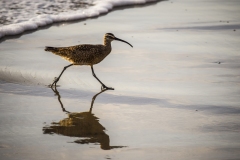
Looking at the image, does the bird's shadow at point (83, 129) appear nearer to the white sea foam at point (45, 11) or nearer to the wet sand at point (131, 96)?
the wet sand at point (131, 96)

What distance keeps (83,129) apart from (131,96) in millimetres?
1672

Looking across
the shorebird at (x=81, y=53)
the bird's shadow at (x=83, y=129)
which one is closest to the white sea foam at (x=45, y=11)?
the shorebird at (x=81, y=53)

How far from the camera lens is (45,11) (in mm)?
17031

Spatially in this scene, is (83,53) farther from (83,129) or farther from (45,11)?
(45,11)

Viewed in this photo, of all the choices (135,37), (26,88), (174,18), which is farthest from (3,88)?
(174,18)

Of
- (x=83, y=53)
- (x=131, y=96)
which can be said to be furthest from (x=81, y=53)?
(x=131, y=96)

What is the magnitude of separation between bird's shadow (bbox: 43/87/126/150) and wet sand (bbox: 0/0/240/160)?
12 mm

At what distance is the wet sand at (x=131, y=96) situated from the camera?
693 centimetres

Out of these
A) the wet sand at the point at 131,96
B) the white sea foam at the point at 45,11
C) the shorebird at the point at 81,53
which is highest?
the shorebird at the point at 81,53

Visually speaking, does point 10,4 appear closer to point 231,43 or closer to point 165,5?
point 165,5

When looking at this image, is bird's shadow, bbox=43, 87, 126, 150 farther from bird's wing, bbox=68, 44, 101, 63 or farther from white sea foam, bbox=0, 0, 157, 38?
white sea foam, bbox=0, 0, 157, 38

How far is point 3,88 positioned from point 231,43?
16.5ft

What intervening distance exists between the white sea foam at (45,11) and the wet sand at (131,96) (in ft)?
1.99

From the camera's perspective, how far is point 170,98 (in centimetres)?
891
